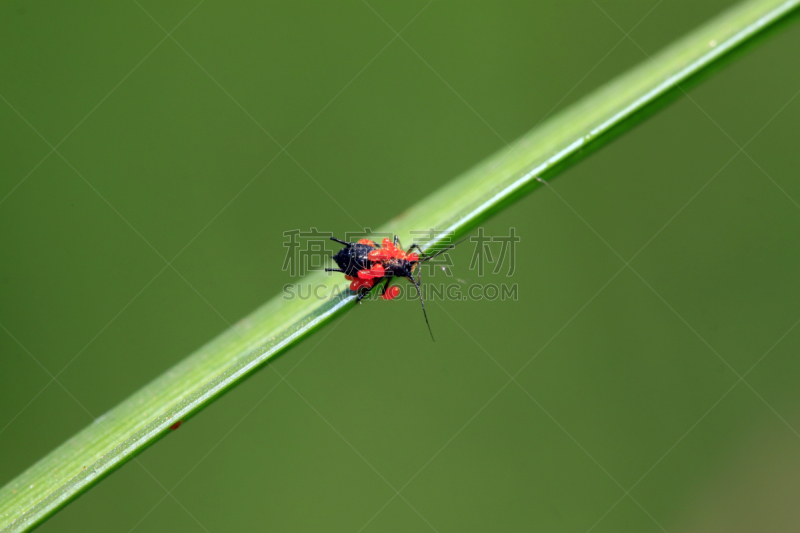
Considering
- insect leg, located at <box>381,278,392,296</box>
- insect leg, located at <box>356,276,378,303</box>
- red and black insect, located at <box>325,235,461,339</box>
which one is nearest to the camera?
insect leg, located at <box>356,276,378,303</box>

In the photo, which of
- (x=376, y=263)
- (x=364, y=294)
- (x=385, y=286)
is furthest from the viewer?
(x=385, y=286)

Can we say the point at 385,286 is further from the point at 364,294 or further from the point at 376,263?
the point at 364,294

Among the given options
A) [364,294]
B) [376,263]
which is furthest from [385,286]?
[364,294]

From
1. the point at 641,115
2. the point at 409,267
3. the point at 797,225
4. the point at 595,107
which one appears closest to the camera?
the point at 641,115

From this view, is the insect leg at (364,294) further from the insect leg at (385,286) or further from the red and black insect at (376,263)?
the insect leg at (385,286)

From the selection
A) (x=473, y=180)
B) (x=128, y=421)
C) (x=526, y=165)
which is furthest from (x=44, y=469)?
(x=526, y=165)

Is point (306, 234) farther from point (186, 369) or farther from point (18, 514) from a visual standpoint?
point (18, 514)

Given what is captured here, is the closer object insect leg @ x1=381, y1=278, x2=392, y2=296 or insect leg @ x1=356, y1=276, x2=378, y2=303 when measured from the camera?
insect leg @ x1=356, y1=276, x2=378, y2=303

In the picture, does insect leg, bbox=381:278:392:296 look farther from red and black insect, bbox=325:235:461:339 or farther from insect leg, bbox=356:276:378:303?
insect leg, bbox=356:276:378:303

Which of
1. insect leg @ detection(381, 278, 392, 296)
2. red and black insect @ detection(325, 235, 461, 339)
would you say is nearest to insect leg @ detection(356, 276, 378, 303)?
red and black insect @ detection(325, 235, 461, 339)
